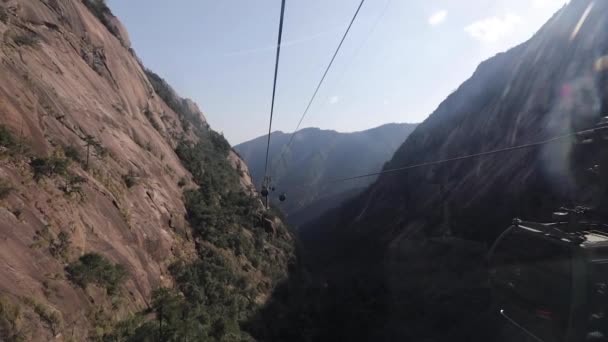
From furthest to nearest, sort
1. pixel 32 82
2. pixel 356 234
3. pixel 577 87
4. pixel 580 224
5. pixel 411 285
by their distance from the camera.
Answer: pixel 356 234
pixel 411 285
pixel 577 87
pixel 32 82
pixel 580 224

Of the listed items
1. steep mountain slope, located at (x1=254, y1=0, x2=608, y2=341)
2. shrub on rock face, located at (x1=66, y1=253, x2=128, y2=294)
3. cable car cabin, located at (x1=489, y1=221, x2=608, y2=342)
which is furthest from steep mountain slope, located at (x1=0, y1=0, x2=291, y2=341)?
cable car cabin, located at (x1=489, y1=221, x2=608, y2=342)

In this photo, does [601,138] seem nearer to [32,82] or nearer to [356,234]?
[32,82]

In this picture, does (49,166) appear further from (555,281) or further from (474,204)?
(474,204)

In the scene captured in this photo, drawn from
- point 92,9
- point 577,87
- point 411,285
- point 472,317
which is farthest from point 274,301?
point 577,87

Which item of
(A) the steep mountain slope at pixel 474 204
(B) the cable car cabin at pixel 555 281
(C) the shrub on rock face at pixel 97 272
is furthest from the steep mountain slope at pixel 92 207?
(B) the cable car cabin at pixel 555 281

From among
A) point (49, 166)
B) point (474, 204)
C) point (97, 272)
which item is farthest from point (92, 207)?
point (474, 204)

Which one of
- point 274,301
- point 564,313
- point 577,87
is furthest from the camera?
point 577,87

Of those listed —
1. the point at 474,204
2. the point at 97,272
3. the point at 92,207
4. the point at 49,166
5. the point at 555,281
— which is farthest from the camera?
the point at 474,204
